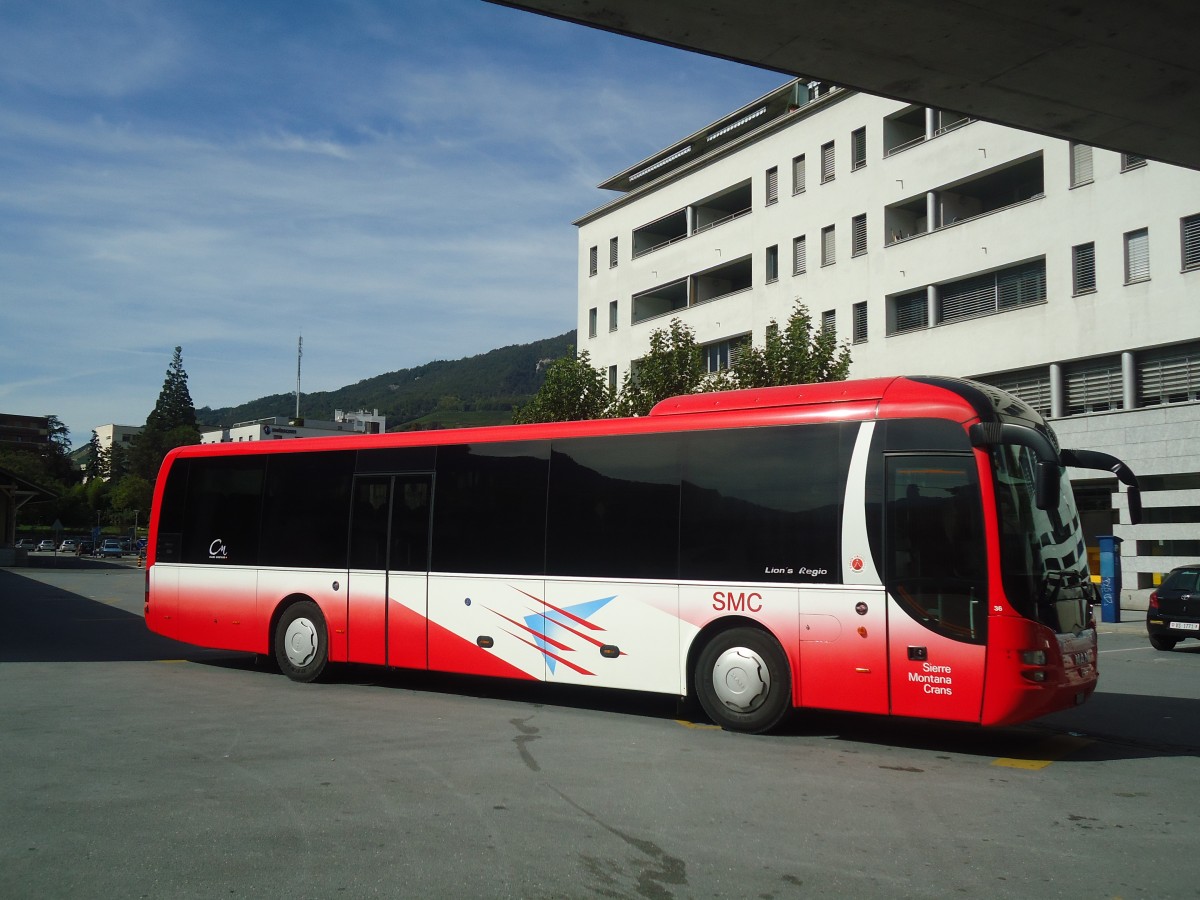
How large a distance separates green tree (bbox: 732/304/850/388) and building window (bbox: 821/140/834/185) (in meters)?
10.3

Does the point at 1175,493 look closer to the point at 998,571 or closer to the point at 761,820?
the point at 998,571

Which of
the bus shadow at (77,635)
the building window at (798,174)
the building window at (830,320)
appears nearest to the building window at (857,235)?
the building window at (830,320)

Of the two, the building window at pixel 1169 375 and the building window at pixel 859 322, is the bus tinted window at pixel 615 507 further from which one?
the building window at pixel 859 322

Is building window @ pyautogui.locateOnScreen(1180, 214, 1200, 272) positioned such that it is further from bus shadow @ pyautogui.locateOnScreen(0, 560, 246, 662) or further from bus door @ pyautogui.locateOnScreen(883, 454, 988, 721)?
bus shadow @ pyautogui.locateOnScreen(0, 560, 246, 662)

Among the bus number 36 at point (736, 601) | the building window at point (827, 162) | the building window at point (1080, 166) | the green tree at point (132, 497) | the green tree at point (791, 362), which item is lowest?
the bus number 36 at point (736, 601)

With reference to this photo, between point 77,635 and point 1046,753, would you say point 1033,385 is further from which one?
point 77,635

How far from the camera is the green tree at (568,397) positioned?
3994 centimetres

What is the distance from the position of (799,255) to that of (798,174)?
3.28 meters

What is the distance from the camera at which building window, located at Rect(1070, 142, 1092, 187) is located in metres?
31.0

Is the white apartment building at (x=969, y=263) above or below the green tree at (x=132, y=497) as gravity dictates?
above

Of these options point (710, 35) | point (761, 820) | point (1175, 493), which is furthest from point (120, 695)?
point (1175, 493)

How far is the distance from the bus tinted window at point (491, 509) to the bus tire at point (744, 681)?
2282 millimetres

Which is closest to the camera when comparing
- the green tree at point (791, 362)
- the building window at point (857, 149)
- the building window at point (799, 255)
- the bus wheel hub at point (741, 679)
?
the bus wheel hub at point (741, 679)

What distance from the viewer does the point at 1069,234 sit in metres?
31.4
